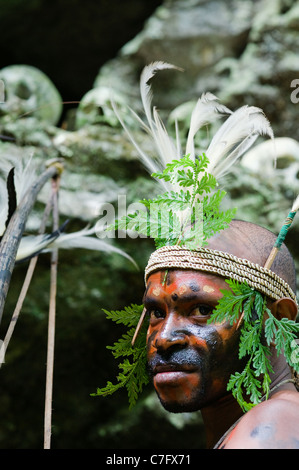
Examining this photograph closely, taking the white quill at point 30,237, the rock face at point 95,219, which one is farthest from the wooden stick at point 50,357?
the rock face at point 95,219

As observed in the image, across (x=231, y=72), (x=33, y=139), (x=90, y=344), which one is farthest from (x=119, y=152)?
(x=231, y=72)

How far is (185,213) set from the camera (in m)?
1.90

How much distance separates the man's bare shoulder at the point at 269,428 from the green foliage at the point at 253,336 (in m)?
0.13

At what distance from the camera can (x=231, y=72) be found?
19.4 feet

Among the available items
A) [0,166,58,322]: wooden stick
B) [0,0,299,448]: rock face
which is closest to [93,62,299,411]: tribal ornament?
[0,166,58,322]: wooden stick

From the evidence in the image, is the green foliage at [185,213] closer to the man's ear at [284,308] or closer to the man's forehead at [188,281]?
the man's forehead at [188,281]

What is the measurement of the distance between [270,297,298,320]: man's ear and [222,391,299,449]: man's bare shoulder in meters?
0.33

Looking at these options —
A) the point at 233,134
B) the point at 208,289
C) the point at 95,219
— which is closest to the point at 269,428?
the point at 208,289

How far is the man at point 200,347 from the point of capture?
1.67 meters

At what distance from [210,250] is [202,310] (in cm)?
18

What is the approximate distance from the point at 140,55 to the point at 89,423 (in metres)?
3.77

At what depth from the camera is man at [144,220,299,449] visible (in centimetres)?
167

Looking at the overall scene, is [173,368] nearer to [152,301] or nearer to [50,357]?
[152,301]

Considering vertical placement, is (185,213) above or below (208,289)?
above
